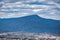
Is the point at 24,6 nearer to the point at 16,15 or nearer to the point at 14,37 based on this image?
the point at 16,15

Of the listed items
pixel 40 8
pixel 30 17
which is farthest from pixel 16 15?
pixel 40 8

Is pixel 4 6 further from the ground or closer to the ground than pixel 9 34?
further from the ground

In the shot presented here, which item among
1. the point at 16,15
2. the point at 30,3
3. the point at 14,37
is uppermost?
the point at 30,3

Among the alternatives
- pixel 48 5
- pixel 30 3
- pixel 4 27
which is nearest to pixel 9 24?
pixel 4 27

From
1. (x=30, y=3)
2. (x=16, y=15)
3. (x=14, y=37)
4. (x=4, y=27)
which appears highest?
(x=30, y=3)

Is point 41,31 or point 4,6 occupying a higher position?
point 4,6

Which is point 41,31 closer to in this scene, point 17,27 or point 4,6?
point 17,27

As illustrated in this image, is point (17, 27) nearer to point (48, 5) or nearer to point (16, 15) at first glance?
point (16, 15)
